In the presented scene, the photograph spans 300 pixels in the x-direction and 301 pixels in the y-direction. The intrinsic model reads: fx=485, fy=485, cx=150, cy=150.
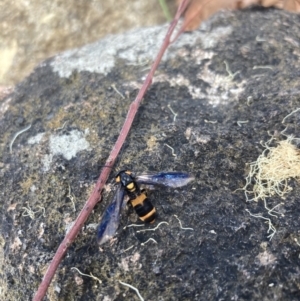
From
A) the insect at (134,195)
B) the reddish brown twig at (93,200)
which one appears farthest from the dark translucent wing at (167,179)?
the reddish brown twig at (93,200)

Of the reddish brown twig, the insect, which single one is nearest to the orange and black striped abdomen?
the insect

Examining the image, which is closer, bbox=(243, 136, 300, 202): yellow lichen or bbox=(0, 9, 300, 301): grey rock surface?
bbox=(0, 9, 300, 301): grey rock surface

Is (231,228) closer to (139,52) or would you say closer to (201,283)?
(201,283)

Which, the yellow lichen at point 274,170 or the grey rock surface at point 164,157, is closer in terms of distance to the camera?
the grey rock surface at point 164,157

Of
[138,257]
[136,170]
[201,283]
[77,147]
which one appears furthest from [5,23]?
[201,283]

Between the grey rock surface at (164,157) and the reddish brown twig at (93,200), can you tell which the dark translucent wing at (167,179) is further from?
the reddish brown twig at (93,200)

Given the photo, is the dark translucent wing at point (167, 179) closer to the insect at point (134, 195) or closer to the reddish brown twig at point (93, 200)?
the insect at point (134, 195)

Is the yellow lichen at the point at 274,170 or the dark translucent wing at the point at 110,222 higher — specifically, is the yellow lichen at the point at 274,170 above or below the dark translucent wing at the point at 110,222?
below

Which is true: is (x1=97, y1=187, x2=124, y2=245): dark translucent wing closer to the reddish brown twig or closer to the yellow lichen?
the reddish brown twig
